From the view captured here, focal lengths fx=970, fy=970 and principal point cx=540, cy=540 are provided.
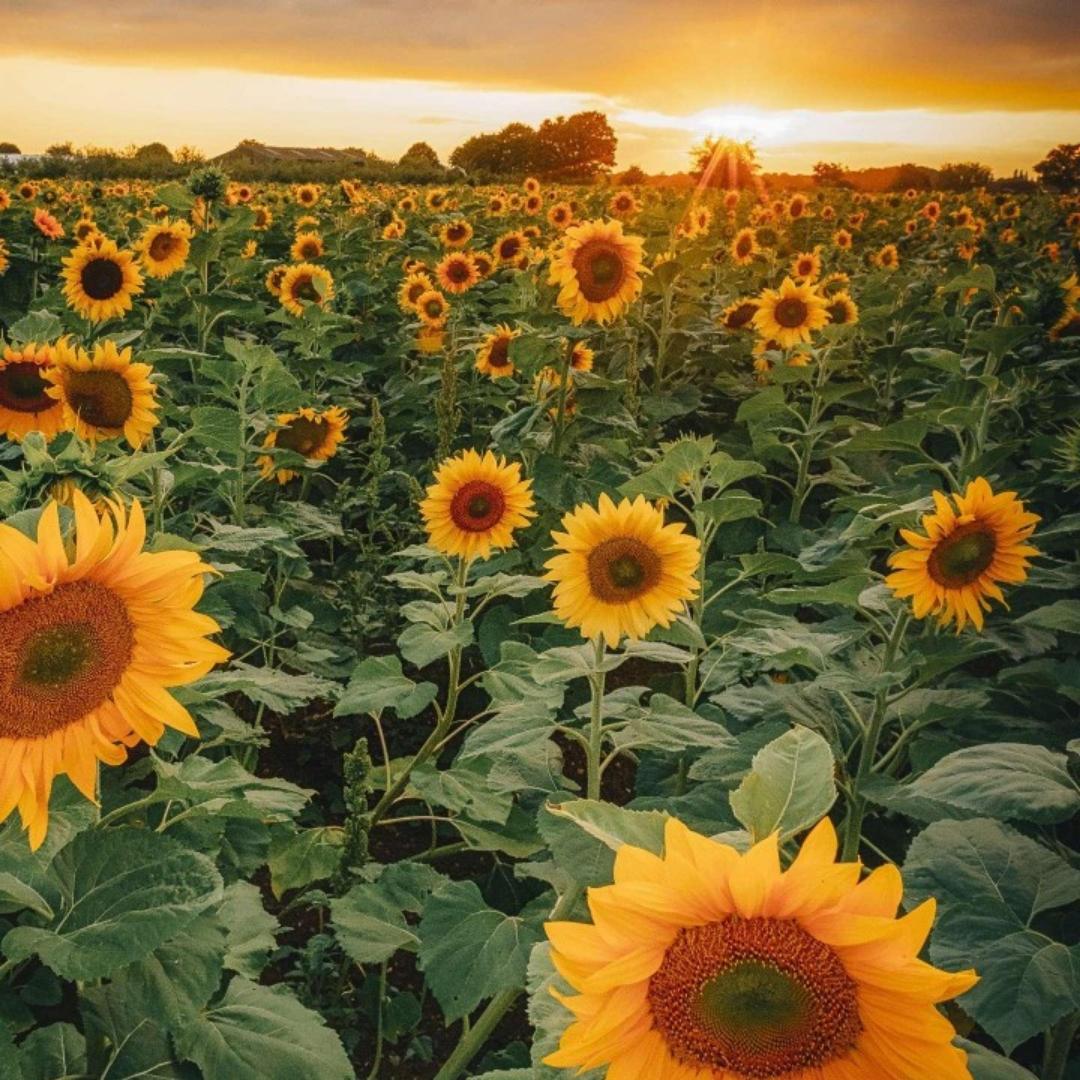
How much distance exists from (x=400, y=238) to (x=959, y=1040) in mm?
8697

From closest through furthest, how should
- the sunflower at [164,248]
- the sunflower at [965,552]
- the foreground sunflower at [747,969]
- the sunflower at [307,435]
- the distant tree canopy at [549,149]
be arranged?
the foreground sunflower at [747,969] → the sunflower at [965,552] → the sunflower at [307,435] → the sunflower at [164,248] → the distant tree canopy at [549,149]

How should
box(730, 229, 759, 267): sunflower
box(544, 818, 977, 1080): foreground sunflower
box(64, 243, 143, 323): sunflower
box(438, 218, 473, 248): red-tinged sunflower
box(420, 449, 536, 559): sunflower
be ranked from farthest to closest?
box(730, 229, 759, 267): sunflower < box(438, 218, 473, 248): red-tinged sunflower < box(64, 243, 143, 323): sunflower < box(420, 449, 536, 559): sunflower < box(544, 818, 977, 1080): foreground sunflower

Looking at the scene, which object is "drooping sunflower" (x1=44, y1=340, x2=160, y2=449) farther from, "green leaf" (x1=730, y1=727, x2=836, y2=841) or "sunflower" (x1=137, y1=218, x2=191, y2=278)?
"sunflower" (x1=137, y1=218, x2=191, y2=278)

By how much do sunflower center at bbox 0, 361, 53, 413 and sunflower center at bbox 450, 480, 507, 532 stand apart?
1173mm

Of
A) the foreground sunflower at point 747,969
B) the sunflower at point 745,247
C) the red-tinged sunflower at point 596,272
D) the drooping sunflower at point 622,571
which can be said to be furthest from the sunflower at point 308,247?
the foreground sunflower at point 747,969

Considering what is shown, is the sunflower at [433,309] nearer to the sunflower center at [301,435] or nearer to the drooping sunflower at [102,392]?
the sunflower center at [301,435]

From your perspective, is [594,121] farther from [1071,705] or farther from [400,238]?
[1071,705]

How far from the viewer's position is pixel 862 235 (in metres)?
13.9

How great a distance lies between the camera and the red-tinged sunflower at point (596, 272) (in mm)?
3885

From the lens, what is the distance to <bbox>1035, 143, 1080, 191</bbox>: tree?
807 inches

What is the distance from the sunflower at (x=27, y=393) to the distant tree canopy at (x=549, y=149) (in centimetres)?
3856

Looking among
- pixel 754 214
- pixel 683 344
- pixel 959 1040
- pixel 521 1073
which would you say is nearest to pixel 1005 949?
pixel 959 1040

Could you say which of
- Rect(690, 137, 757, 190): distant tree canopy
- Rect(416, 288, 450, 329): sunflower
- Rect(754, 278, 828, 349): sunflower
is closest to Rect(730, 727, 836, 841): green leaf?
Rect(754, 278, 828, 349): sunflower

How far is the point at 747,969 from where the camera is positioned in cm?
72
